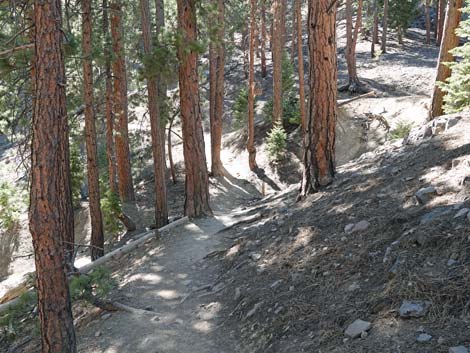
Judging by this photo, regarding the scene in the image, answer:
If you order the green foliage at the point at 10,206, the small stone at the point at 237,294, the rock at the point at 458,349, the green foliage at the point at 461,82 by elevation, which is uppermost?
the green foliage at the point at 461,82

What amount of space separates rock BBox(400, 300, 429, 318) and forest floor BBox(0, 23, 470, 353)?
0.06m

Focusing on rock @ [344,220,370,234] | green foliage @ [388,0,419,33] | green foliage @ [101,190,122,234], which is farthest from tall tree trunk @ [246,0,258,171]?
green foliage @ [388,0,419,33]

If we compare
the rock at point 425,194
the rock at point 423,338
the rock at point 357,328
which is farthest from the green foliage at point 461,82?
the rock at point 423,338

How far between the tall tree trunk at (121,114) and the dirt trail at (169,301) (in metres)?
6.21

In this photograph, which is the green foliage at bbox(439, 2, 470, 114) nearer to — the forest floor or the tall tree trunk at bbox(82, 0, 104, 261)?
the forest floor

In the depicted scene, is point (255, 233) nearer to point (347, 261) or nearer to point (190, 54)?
point (347, 261)

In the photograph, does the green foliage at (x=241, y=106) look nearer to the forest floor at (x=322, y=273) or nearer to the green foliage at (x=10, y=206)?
the green foliage at (x=10, y=206)

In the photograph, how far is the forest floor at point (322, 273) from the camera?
13.8ft

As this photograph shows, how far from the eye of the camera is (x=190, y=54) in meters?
11.5

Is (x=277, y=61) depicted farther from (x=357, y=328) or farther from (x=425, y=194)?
(x=357, y=328)

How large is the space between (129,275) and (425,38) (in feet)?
116

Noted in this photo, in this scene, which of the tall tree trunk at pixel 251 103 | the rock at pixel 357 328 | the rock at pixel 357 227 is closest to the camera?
the rock at pixel 357 328

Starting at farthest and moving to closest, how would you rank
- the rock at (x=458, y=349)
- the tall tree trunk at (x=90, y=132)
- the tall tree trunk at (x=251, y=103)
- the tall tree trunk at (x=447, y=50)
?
the tall tree trunk at (x=251, y=103) < the tall tree trunk at (x=447, y=50) < the tall tree trunk at (x=90, y=132) < the rock at (x=458, y=349)

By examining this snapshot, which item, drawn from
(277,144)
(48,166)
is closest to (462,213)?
(48,166)
